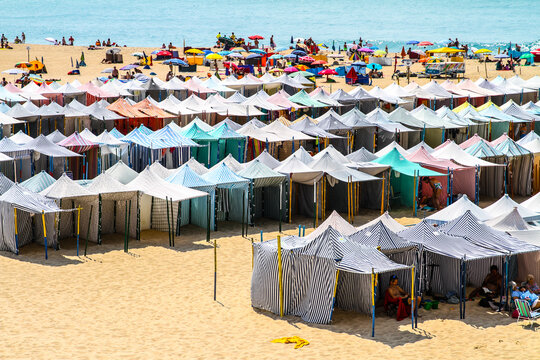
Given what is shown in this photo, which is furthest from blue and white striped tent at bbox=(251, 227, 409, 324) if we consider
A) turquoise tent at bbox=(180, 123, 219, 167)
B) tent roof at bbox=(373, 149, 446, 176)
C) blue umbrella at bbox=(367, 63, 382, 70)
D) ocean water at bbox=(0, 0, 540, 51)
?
ocean water at bbox=(0, 0, 540, 51)

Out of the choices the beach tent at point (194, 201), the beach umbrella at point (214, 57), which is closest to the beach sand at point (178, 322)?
the beach tent at point (194, 201)

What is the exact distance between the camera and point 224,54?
5456 centimetres

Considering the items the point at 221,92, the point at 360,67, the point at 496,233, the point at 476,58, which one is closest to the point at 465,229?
the point at 496,233

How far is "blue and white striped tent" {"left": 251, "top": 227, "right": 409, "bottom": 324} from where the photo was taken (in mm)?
13508

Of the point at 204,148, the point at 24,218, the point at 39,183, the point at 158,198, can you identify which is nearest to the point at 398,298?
the point at 158,198

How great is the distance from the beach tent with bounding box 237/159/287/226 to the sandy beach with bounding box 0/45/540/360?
2721 millimetres

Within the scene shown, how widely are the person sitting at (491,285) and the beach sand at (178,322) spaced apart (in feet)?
1.25

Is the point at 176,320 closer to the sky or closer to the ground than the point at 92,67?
closer to the ground

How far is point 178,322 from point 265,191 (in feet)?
26.6

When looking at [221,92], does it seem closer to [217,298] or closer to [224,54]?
[224,54]

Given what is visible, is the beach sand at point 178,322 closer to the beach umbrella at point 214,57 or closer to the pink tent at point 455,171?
the pink tent at point 455,171

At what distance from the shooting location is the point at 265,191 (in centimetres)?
2148

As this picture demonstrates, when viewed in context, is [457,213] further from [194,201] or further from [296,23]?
[296,23]

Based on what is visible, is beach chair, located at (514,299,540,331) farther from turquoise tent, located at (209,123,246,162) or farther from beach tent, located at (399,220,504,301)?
turquoise tent, located at (209,123,246,162)
